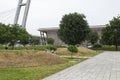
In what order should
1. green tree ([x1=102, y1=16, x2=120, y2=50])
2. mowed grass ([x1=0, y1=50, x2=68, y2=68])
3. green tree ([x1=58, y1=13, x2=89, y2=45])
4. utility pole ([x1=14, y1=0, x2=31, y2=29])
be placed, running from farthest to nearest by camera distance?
green tree ([x1=58, y1=13, x2=89, y2=45]), green tree ([x1=102, y1=16, x2=120, y2=50]), utility pole ([x1=14, y1=0, x2=31, y2=29]), mowed grass ([x1=0, y1=50, x2=68, y2=68])

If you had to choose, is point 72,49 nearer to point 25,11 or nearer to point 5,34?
point 25,11

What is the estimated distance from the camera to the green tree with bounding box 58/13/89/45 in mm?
62844

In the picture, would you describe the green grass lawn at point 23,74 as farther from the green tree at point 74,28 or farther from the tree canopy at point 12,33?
the green tree at point 74,28

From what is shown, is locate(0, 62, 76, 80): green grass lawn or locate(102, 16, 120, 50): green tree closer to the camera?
locate(0, 62, 76, 80): green grass lawn

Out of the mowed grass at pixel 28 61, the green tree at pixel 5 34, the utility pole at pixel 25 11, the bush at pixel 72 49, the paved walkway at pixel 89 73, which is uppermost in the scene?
the utility pole at pixel 25 11

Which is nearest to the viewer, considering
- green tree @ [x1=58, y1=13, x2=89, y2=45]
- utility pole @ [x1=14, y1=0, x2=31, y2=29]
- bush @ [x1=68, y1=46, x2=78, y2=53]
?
bush @ [x1=68, y1=46, x2=78, y2=53]

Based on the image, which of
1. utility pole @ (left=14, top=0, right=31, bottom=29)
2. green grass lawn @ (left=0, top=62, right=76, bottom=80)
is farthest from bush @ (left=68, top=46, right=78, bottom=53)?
green grass lawn @ (left=0, top=62, right=76, bottom=80)

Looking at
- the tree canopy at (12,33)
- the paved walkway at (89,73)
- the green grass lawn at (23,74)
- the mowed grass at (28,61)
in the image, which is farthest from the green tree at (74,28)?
the green grass lawn at (23,74)

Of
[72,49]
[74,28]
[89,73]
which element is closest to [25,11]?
[72,49]

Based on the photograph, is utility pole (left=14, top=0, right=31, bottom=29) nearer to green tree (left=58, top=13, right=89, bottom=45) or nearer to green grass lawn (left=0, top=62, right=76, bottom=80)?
green tree (left=58, top=13, right=89, bottom=45)

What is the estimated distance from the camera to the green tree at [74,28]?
6284 cm

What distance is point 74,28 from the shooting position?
62.8 metres

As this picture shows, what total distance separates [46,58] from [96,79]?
342 inches

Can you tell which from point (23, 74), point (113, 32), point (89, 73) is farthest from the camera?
point (113, 32)
